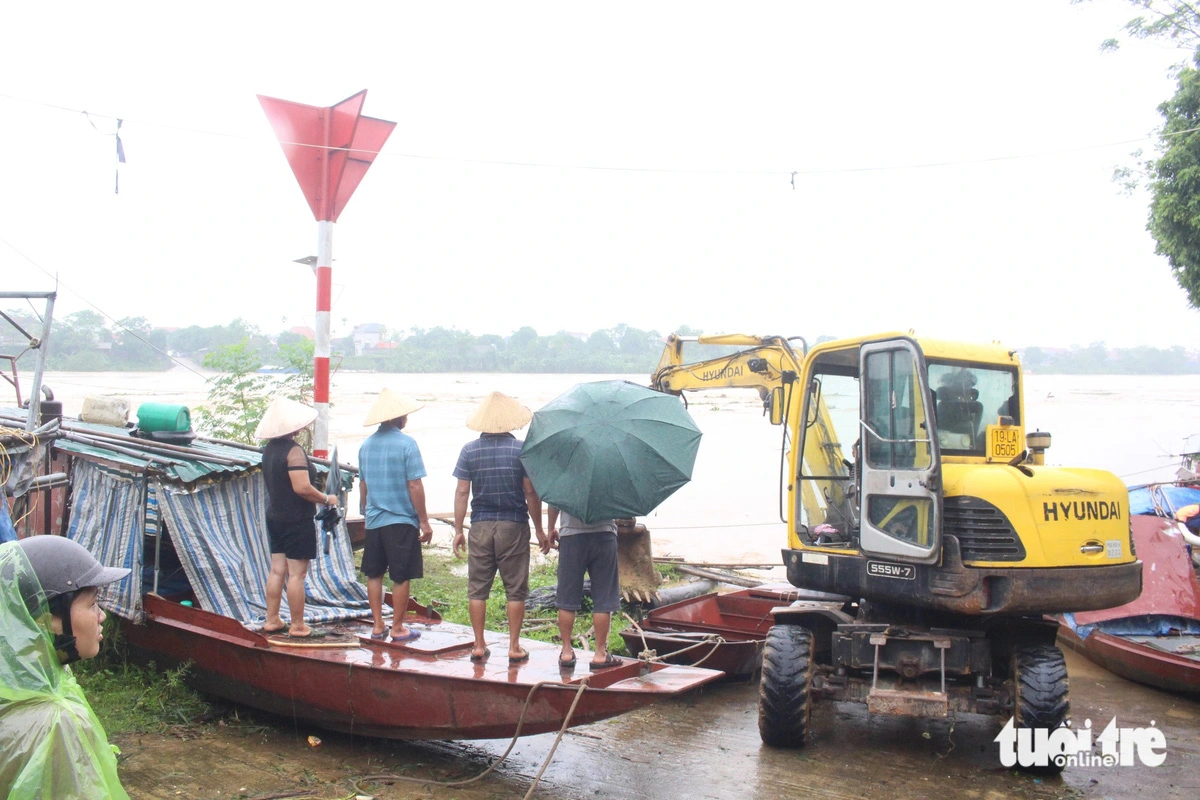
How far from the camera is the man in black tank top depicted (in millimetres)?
6258

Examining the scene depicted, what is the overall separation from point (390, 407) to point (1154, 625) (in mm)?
7037

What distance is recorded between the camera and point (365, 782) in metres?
5.39

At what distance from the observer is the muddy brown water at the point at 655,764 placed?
5387 millimetres

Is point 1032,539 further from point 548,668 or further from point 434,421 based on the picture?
point 434,421

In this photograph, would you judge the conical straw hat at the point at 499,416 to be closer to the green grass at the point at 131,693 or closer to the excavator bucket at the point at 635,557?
the green grass at the point at 131,693

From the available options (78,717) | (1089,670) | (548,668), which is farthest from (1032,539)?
(78,717)

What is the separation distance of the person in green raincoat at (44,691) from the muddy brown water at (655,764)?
111 inches

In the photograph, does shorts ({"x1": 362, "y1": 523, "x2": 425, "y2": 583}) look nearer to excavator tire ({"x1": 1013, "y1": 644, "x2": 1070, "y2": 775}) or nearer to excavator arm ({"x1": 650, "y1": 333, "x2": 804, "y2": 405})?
excavator arm ({"x1": 650, "y1": 333, "x2": 804, "y2": 405})

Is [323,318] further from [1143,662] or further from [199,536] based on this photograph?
[1143,662]

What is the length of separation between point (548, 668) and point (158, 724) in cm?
275

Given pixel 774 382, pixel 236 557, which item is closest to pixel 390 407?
pixel 236 557

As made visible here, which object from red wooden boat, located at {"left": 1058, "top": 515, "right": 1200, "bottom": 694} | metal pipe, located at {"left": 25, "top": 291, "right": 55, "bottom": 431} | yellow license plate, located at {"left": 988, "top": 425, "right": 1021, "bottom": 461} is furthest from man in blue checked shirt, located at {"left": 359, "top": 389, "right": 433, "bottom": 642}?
red wooden boat, located at {"left": 1058, "top": 515, "right": 1200, "bottom": 694}

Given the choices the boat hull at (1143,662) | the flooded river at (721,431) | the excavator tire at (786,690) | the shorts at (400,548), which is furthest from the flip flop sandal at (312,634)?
the boat hull at (1143,662)

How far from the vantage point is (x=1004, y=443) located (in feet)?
20.5
